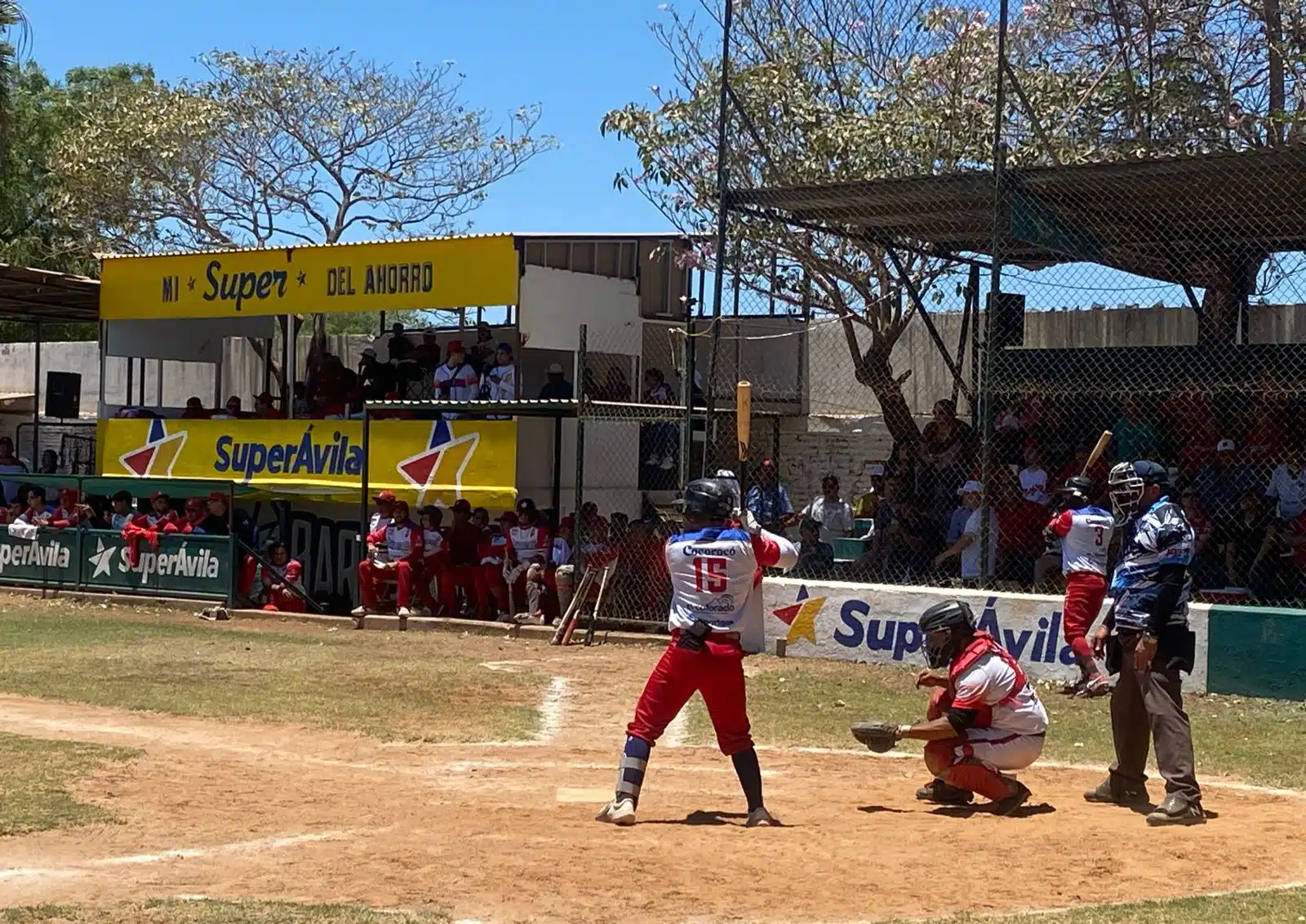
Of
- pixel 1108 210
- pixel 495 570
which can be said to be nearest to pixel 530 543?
pixel 495 570

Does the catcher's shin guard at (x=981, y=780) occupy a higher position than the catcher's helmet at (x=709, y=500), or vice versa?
the catcher's helmet at (x=709, y=500)

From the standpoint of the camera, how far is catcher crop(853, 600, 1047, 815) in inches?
328

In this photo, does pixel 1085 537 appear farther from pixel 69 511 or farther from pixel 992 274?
pixel 69 511

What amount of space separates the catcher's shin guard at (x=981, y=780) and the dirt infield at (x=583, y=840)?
13 cm

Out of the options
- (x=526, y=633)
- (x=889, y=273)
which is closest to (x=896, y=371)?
(x=889, y=273)

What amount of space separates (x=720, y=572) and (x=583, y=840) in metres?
1.48

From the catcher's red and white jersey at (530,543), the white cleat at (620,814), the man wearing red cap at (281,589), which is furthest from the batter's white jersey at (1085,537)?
the man wearing red cap at (281,589)

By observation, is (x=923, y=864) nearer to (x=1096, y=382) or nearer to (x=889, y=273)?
(x=1096, y=382)

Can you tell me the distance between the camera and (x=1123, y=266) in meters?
18.2

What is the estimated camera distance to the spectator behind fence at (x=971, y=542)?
1527 cm

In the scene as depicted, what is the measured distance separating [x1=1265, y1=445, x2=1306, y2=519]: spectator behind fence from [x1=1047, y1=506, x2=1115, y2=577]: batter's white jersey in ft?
9.75

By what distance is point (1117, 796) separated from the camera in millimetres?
8750

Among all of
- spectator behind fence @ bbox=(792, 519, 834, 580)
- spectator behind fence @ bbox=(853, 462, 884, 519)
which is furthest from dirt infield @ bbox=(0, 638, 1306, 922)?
spectator behind fence @ bbox=(853, 462, 884, 519)

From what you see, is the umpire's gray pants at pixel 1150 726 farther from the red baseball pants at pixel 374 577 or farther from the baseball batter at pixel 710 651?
the red baseball pants at pixel 374 577
